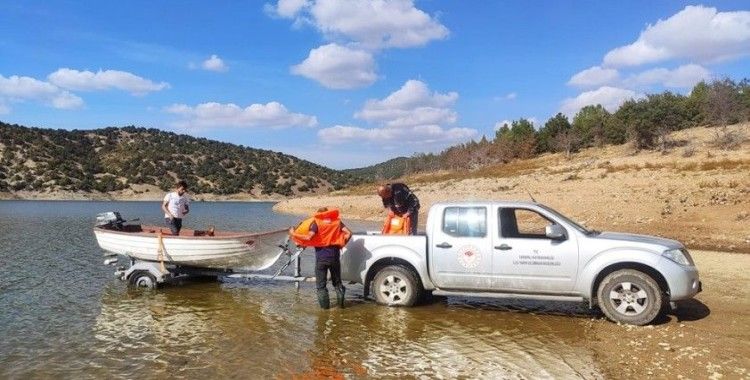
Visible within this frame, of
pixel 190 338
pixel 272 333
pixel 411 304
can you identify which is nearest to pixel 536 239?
pixel 411 304

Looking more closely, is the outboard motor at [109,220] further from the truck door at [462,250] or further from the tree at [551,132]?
the tree at [551,132]

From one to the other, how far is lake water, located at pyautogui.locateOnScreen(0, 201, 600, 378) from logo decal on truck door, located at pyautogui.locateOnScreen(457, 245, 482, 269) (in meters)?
0.88

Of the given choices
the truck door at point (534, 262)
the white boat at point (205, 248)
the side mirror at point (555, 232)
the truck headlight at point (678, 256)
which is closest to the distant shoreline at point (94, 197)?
the white boat at point (205, 248)

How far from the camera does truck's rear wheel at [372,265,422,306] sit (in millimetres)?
10109

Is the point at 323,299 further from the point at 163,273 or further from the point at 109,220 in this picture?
the point at 109,220

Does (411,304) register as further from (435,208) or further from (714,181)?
(714,181)

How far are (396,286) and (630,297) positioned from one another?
3790 mm

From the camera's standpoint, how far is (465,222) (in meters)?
9.86

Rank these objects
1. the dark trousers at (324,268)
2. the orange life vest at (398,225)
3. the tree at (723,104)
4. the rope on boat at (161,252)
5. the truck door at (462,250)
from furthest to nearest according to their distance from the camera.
Answer: the tree at (723,104)
the rope on boat at (161,252)
the orange life vest at (398,225)
the dark trousers at (324,268)
the truck door at (462,250)

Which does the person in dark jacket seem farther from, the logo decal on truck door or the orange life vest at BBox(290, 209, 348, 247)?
the logo decal on truck door

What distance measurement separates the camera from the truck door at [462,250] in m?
9.61

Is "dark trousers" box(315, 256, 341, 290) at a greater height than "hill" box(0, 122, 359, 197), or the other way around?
"hill" box(0, 122, 359, 197)

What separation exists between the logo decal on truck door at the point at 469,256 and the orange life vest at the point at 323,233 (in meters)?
2.00

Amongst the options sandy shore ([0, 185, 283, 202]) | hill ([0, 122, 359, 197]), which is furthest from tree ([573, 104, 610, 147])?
sandy shore ([0, 185, 283, 202])
